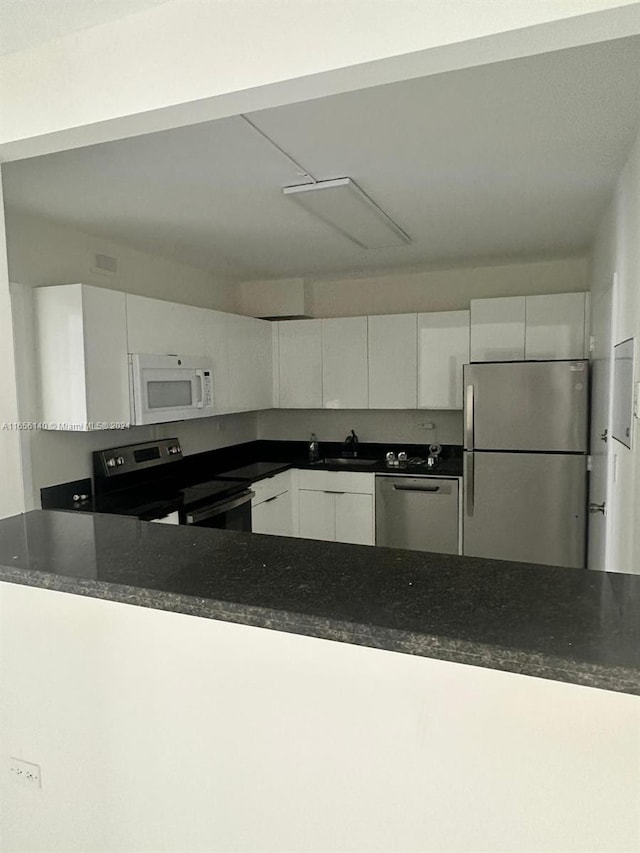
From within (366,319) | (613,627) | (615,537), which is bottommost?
(615,537)

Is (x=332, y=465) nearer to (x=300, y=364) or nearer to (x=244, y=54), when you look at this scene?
(x=300, y=364)

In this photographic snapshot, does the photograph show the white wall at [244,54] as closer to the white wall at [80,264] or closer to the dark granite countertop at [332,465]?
the white wall at [80,264]

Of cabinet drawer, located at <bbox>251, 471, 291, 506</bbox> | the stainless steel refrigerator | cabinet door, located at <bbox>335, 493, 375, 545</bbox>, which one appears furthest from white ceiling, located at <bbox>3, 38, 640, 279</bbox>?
cabinet door, located at <bbox>335, 493, 375, 545</bbox>

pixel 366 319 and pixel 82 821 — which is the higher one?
pixel 366 319

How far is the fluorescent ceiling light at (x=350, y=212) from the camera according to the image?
2580 mm

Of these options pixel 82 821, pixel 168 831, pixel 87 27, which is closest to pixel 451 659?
pixel 168 831

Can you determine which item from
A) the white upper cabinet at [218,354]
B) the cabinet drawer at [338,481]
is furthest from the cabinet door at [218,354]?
the cabinet drawer at [338,481]

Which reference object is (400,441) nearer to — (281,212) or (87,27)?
(281,212)

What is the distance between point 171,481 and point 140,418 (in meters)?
0.85

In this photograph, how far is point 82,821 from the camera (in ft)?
4.61

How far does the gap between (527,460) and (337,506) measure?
1466 millimetres

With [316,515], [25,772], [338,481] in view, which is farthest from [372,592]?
[316,515]

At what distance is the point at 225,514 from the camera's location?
3.73m

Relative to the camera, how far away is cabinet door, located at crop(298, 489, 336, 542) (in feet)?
14.9
